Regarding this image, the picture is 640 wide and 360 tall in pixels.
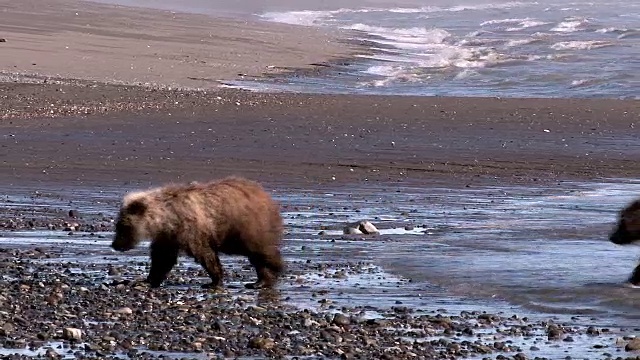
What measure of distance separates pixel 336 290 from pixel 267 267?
60 cm

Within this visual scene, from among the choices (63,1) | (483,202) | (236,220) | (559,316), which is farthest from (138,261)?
(63,1)

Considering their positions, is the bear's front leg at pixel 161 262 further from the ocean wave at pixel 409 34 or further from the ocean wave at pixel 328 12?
the ocean wave at pixel 328 12

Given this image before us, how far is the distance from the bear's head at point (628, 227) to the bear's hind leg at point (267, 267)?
2.87 metres

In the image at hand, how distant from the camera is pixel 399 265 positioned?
1101cm

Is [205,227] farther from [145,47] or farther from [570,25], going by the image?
[570,25]

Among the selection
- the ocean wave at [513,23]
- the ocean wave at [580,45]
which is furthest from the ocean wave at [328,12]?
the ocean wave at [580,45]

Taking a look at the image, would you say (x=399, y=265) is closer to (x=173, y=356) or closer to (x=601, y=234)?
(x=601, y=234)

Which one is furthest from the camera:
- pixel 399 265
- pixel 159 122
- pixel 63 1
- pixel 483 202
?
pixel 63 1

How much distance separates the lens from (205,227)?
33.4 ft

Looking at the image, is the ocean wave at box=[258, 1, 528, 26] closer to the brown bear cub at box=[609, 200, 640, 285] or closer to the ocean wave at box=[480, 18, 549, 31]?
the ocean wave at box=[480, 18, 549, 31]

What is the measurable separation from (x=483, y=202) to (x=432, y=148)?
3.99 m

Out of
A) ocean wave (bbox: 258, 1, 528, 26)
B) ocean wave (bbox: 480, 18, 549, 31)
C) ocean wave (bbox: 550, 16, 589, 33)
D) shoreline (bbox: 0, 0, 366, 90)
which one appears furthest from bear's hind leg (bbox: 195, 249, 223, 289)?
ocean wave (bbox: 258, 1, 528, 26)

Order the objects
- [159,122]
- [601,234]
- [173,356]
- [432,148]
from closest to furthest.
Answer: [173,356] < [601,234] < [432,148] < [159,122]

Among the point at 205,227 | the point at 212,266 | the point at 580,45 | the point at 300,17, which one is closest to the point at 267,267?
the point at 212,266
